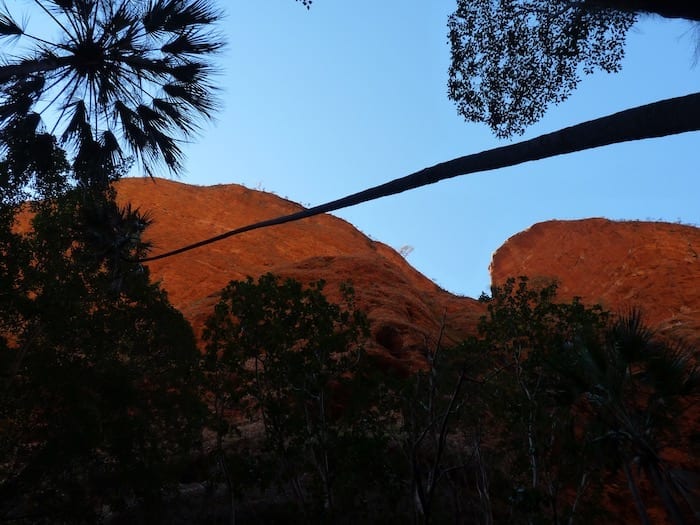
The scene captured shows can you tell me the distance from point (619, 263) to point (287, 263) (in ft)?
84.5

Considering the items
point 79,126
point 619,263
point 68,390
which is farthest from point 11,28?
point 619,263

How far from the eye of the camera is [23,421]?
13.0m

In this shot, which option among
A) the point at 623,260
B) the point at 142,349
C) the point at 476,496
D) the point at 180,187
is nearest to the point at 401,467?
the point at 476,496

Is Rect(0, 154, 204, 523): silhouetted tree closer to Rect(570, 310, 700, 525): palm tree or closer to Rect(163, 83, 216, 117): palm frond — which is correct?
Rect(163, 83, 216, 117): palm frond

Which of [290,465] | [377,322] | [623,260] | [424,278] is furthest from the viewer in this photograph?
[424,278]

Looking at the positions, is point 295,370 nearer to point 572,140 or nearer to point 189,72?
point 189,72

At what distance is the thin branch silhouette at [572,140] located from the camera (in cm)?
293

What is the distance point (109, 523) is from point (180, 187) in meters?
46.4

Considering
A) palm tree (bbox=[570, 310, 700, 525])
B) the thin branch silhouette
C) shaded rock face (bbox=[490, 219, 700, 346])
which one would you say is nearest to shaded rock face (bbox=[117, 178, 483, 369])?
palm tree (bbox=[570, 310, 700, 525])

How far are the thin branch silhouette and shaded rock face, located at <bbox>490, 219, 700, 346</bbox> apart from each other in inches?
1182

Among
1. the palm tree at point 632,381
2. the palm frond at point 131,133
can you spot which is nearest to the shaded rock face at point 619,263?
the palm tree at point 632,381

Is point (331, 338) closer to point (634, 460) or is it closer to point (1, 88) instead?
point (634, 460)

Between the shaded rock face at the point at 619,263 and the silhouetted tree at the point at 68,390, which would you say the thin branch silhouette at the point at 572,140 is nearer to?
the silhouetted tree at the point at 68,390

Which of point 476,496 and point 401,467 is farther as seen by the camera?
point 476,496
